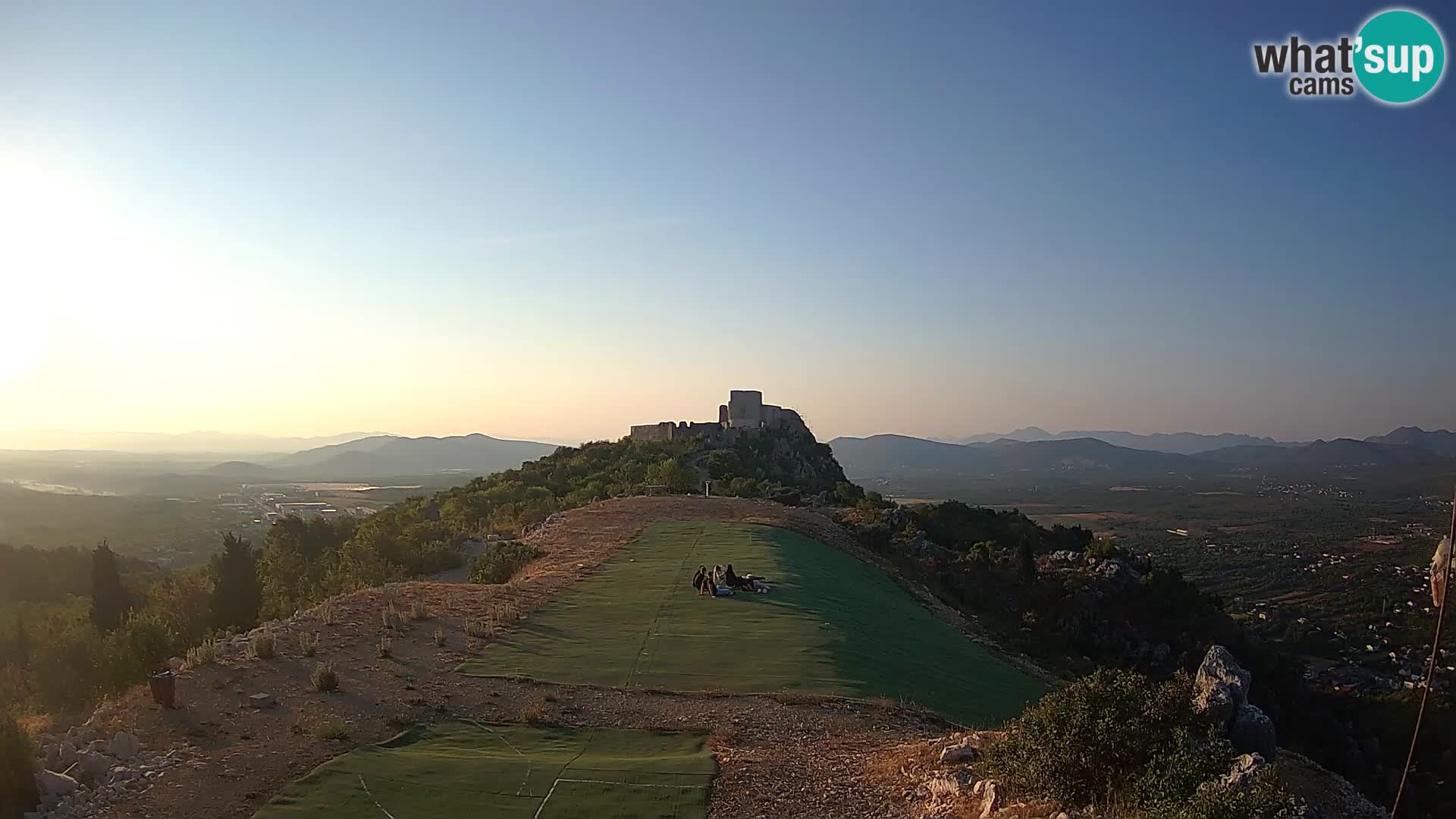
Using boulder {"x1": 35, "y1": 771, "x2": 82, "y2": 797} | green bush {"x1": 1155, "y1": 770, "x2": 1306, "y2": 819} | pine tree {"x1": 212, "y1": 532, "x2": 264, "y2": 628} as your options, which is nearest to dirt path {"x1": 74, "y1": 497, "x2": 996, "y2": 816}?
boulder {"x1": 35, "y1": 771, "x2": 82, "y2": 797}

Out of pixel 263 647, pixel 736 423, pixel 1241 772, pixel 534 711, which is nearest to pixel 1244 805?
pixel 1241 772

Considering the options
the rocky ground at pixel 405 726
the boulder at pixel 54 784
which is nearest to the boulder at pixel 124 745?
the rocky ground at pixel 405 726

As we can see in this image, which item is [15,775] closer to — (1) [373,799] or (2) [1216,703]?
(1) [373,799]

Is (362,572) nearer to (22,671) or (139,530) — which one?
(22,671)

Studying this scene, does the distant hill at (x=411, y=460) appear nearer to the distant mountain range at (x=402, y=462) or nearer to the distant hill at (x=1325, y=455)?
the distant mountain range at (x=402, y=462)

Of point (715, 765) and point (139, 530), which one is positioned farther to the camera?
point (139, 530)

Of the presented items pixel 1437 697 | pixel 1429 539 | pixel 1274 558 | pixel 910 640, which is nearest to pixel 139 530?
pixel 910 640
